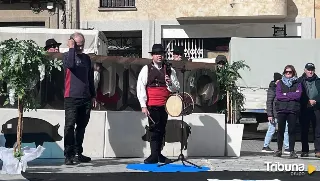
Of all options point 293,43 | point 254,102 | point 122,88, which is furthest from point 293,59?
point 122,88

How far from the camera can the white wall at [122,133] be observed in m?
10.8

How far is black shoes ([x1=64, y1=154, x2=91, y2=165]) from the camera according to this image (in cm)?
1004

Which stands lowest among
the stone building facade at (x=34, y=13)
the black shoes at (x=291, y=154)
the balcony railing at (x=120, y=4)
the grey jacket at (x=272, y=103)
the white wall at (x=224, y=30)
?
the black shoes at (x=291, y=154)

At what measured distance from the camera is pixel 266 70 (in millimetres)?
18922

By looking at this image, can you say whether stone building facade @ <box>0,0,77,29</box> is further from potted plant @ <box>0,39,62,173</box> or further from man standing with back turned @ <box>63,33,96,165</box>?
potted plant @ <box>0,39,62,173</box>

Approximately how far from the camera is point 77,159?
10.3 m

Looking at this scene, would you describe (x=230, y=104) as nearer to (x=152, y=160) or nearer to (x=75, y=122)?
(x=152, y=160)

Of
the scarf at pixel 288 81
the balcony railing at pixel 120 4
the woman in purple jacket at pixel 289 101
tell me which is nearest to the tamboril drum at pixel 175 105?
the woman in purple jacket at pixel 289 101

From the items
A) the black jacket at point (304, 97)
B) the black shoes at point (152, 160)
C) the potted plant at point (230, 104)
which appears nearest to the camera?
the black shoes at point (152, 160)

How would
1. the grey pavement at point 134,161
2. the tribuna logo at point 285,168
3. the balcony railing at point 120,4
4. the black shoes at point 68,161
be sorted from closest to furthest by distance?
the grey pavement at point 134,161, the tribuna logo at point 285,168, the black shoes at point 68,161, the balcony railing at point 120,4

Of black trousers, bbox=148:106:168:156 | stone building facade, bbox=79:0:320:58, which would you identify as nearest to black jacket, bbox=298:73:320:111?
black trousers, bbox=148:106:168:156

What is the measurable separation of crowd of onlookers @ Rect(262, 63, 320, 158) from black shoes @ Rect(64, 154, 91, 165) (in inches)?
146

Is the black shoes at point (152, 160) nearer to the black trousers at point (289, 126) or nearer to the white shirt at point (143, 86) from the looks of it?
the white shirt at point (143, 86)

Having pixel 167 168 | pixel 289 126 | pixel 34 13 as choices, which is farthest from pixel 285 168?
pixel 34 13
